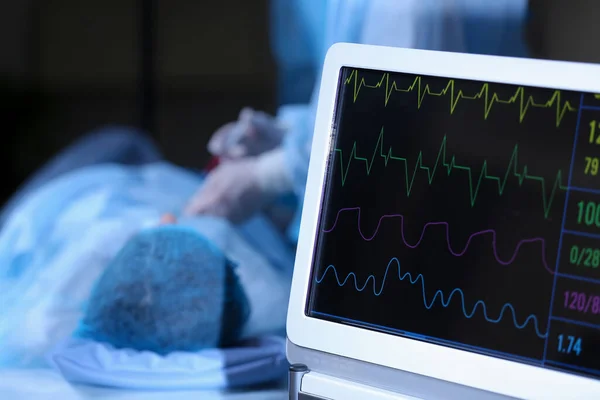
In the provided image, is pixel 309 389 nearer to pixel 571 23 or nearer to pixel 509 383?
pixel 509 383

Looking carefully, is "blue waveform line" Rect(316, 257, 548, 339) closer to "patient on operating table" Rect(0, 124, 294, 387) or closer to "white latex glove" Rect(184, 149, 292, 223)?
"patient on operating table" Rect(0, 124, 294, 387)

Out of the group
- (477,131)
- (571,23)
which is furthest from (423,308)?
(571,23)

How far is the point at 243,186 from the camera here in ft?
4.01

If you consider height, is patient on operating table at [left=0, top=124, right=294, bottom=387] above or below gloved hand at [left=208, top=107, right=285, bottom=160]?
below

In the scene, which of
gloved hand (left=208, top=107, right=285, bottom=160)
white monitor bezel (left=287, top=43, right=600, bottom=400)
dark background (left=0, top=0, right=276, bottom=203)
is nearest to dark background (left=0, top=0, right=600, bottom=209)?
dark background (left=0, top=0, right=276, bottom=203)

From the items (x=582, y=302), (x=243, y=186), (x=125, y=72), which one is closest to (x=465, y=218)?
(x=582, y=302)

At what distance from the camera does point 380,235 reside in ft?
2.24

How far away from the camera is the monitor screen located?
59 centimetres

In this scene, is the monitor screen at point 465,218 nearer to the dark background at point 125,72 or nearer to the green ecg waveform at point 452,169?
the green ecg waveform at point 452,169

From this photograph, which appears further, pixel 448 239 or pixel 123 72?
pixel 123 72

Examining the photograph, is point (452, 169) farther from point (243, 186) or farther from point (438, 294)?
point (243, 186)

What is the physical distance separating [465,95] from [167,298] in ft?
1.75

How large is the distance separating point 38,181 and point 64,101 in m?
1.15

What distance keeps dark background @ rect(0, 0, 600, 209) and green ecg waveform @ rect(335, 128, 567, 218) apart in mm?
1442
